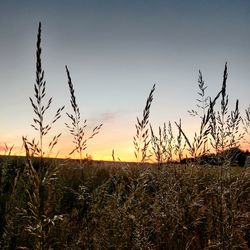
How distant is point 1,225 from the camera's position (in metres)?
5.23

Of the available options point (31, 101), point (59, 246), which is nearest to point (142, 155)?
point (59, 246)

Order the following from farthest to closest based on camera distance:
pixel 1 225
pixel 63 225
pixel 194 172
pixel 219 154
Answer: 1. pixel 1 225
2. pixel 63 225
3. pixel 194 172
4. pixel 219 154

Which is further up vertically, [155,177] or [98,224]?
[155,177]

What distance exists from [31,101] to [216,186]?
1.95 m

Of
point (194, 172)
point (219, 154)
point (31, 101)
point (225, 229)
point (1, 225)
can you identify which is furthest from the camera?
point (1, 225)

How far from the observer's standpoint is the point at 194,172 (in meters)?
4.11

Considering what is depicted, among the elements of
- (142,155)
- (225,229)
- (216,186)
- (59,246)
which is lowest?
(59,246)

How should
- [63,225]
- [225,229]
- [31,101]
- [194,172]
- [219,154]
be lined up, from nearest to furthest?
[31,101] → [225,229] → [219,154] → [194,172] → [63,225]

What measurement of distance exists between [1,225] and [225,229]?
124 inches

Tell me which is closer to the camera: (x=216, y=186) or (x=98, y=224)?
(x=216, y=186)

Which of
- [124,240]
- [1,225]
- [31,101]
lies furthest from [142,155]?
[1,225]

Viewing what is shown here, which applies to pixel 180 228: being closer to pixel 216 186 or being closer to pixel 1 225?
pixel 216 186

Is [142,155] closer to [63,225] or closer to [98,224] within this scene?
[98,224]

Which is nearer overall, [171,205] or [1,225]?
[171,205]
